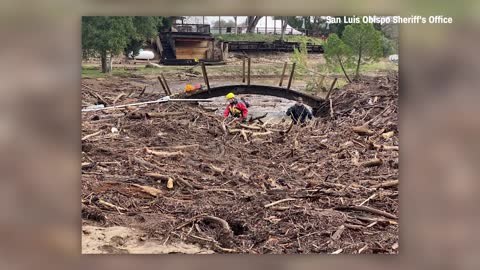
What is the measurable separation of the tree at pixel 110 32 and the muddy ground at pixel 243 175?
0.30m

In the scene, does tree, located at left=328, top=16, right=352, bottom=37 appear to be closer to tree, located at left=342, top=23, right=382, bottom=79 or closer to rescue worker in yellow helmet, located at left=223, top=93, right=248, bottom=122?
tree, located at left=342, top=23, right=382, bottom=79

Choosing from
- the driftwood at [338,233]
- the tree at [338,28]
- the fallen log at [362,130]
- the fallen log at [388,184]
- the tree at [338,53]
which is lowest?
the driftwood at [338,233]

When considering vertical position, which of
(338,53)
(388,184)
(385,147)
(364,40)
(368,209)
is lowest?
(368,209)

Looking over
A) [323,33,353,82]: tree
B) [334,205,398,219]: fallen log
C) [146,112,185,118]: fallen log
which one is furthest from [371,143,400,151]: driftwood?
[146,112,185,118]: fallen log

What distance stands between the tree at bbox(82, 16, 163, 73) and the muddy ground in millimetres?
298

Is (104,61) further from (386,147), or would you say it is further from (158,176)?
(386,147)

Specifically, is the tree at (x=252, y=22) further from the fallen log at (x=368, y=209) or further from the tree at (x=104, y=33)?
the fallen log at (x=368, y=209)

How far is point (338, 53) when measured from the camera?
629cm

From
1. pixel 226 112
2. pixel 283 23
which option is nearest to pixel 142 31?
pixel 226 112

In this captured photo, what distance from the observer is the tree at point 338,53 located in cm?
619

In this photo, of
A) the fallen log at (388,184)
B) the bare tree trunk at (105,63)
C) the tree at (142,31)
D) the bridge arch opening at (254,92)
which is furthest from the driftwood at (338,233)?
the bare tree trunk at (105,63)

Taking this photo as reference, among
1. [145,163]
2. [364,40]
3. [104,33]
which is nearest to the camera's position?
[104,33]

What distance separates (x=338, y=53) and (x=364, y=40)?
29cm
